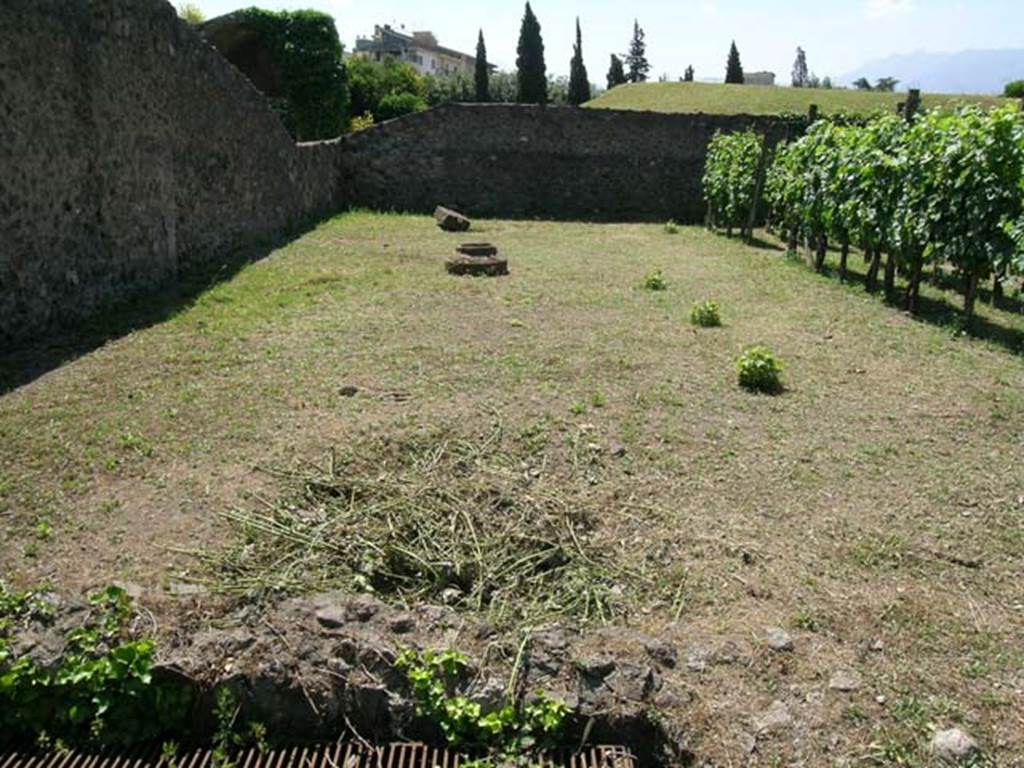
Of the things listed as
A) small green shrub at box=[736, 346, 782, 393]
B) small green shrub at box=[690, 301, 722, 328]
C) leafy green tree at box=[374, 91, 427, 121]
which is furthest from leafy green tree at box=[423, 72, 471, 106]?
small green shrub at box=[736, 346, 782, 393]

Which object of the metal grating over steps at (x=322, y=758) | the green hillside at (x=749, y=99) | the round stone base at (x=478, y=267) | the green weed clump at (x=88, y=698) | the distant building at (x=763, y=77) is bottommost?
the metal grating over steps at (x=322, y=758)

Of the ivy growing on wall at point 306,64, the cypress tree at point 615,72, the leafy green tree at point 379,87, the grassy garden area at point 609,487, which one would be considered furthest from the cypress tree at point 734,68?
the grassy garden area at point 609,487

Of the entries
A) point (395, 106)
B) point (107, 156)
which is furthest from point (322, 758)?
point (395, 106)

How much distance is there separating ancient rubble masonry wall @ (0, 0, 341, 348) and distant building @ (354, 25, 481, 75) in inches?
3196

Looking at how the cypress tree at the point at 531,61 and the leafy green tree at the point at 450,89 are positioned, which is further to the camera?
the leafy green tree at the point at 450,89

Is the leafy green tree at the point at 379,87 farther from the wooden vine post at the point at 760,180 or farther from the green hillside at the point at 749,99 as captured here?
the wooden vine post at the point at 760,180

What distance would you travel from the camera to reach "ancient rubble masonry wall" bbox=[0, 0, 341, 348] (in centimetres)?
749

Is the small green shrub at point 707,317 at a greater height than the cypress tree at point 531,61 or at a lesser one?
lesser

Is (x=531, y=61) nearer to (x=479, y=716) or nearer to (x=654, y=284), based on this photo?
(x=654, y=284)

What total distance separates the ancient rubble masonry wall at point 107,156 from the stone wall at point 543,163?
7.96 metres

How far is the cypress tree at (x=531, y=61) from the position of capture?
4291cm

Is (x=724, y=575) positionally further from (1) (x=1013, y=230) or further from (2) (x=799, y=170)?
(2) (x=799, y=170)

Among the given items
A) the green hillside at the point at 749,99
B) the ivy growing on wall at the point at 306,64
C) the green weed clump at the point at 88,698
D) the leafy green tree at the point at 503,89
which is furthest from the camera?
the leafy green tree at the point at 503,89

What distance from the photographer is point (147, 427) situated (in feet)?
19.5
